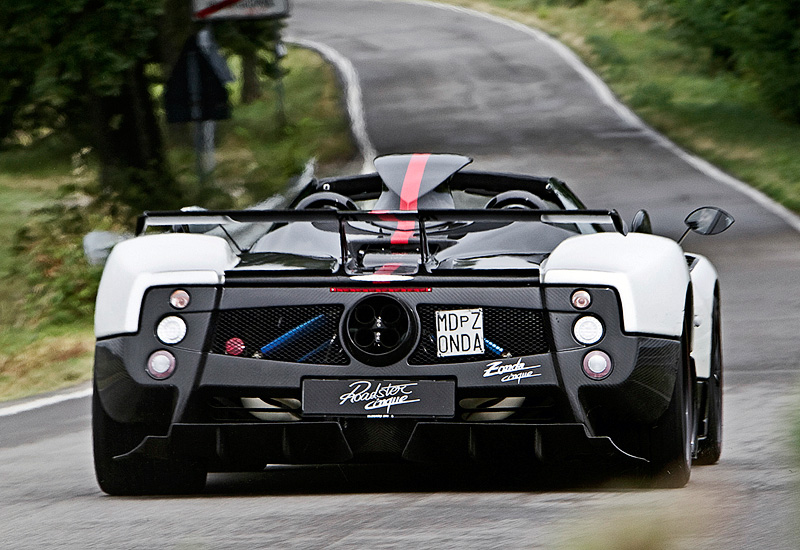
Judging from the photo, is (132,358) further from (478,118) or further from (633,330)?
(478,118)

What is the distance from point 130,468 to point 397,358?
1.07 metres

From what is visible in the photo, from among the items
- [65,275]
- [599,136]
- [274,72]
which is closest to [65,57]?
[65,275]

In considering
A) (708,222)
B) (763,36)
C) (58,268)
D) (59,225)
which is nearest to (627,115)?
(763,36)

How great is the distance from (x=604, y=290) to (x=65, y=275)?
9.64 meters

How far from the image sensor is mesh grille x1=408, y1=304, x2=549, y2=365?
520 centimetres

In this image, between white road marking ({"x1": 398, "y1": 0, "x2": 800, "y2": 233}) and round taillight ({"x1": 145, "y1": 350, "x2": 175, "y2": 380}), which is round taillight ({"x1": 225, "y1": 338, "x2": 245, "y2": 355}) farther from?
white road marking ({"x1": 398, "y1": 0, "x2": 800, "y2": 233})

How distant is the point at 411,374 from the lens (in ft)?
17.0

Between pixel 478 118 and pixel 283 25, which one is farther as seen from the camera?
pixel 478 118

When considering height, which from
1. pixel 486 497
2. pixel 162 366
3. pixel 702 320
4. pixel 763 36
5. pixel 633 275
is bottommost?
pixel 763 36

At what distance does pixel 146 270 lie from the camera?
17.7 feet

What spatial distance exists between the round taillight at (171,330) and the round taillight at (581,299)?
1.30 m

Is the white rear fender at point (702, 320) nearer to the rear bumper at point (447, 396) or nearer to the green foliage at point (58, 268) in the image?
the rear bumper at point (447, 396)

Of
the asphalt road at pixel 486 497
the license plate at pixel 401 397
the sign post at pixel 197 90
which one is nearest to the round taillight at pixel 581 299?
the license plate at pixel 401 397

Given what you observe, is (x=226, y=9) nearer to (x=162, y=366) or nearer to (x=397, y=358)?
(x=162, y=366)
